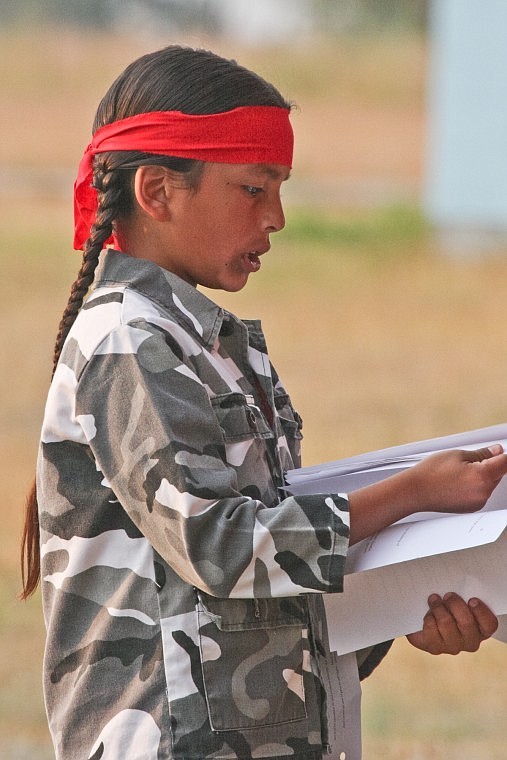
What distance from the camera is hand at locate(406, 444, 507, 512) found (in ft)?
5.15

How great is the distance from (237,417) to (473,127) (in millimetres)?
13345

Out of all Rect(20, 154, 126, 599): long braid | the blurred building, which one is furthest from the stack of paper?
the blurred building

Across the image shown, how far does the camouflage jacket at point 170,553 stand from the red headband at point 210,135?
0.15 m

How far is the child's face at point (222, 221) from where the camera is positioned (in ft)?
5.59

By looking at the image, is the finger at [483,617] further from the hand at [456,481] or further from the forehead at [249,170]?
the forehead at [249,170]

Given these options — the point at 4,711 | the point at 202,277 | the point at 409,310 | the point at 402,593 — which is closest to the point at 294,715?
the point at 402,593

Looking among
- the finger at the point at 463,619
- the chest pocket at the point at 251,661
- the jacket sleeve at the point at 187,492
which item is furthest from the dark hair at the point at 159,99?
the finger at the point at 463,619

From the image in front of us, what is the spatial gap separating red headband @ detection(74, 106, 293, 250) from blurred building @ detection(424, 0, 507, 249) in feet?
41.1

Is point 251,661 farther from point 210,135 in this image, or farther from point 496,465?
point 210,135

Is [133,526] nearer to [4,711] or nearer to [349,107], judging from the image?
[4,711]

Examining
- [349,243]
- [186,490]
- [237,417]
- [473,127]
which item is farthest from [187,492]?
[349,243]

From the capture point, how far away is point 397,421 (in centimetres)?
784

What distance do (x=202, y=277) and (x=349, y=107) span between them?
2298 centimetres

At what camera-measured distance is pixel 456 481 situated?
1573 millimetres
